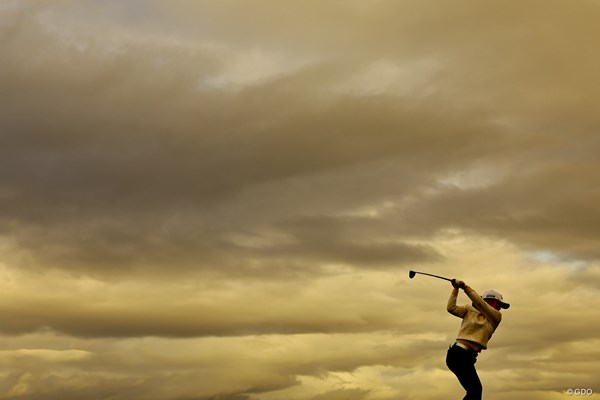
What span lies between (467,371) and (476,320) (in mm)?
1613

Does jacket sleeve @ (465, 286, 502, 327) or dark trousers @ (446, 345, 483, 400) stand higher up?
jacket sleeve @ (465, 286, 502, 327)

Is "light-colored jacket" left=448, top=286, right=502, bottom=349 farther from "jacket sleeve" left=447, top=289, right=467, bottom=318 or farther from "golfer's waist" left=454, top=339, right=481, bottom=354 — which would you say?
"golfer's waist" left=454, top=339, right=481, bottom=354

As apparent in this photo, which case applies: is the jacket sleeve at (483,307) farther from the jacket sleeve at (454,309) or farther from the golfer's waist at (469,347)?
the golfer's waist at (469,347)

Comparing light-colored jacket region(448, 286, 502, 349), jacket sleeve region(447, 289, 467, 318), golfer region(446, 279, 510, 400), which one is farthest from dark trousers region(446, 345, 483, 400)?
jacket sleeve region(447, 289, 467, 318)

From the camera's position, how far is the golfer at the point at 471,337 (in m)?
39.1

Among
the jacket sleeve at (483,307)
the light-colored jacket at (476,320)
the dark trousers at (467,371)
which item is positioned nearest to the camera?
the jacket sleeve at (483,307)

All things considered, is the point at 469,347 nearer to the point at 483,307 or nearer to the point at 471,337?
the point at 471,337

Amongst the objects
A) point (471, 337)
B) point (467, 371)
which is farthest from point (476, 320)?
point (467, 371)

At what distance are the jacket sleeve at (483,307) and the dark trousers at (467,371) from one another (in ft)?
4.49

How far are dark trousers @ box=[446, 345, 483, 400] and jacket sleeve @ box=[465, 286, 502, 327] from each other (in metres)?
1.37

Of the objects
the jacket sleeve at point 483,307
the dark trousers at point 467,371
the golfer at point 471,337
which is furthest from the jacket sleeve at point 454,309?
the dark trousers at point 467,371

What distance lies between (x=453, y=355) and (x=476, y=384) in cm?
115

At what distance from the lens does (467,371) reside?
128 feet

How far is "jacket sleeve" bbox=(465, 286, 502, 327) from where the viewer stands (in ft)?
126
